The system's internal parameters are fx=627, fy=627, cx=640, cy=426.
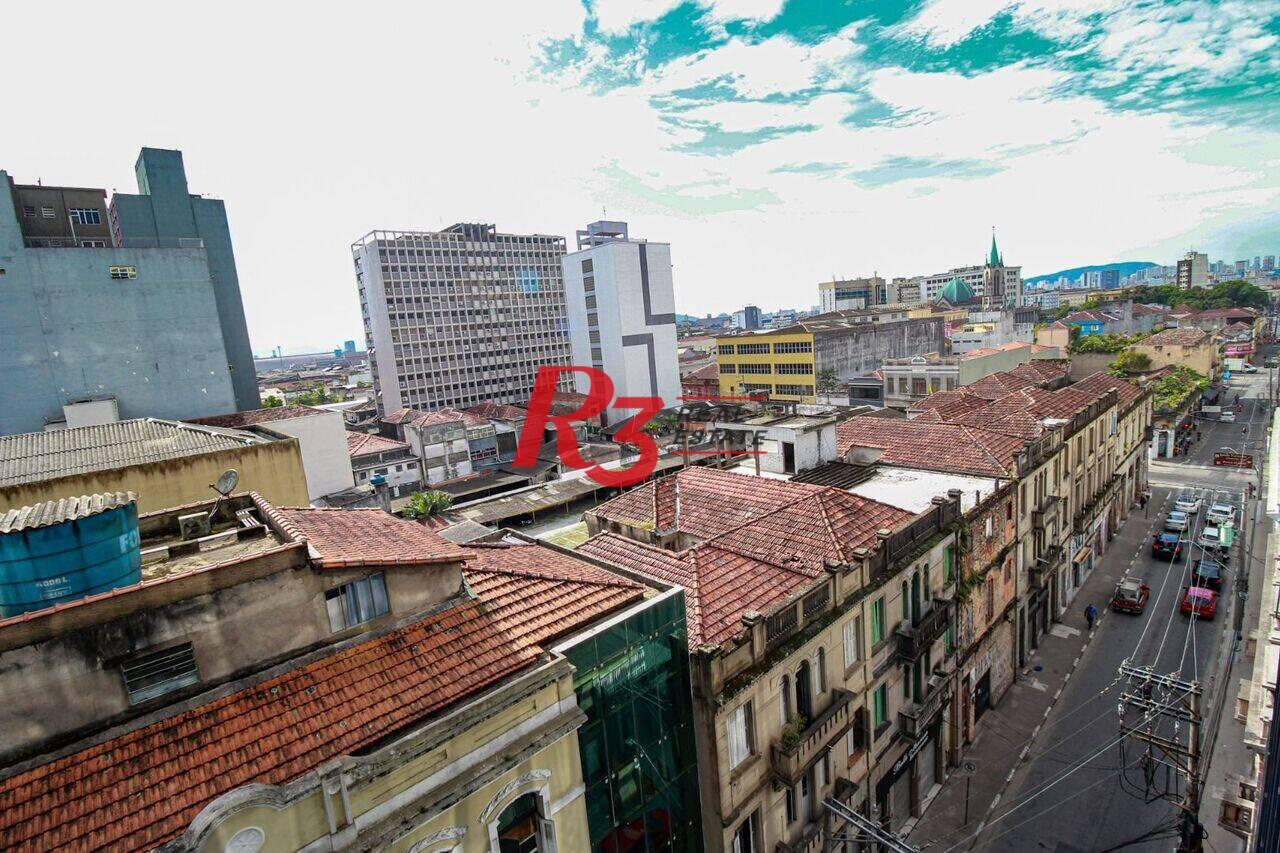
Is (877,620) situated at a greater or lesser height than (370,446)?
lesser

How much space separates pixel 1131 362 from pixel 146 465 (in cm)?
9353

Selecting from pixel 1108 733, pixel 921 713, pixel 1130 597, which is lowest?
pixel 1108 733

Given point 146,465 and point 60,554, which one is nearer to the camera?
point 60,554

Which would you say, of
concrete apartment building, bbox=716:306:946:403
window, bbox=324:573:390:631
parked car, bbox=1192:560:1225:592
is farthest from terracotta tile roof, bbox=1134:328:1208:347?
window, bbox=324:573:390:631

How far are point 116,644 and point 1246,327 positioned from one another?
173320 millimetres

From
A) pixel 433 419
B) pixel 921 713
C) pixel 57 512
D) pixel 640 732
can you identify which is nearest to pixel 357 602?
pixel 57 512

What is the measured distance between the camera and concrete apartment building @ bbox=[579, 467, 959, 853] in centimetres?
1564

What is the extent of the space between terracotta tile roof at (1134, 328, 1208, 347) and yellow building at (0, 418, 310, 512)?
100 metres

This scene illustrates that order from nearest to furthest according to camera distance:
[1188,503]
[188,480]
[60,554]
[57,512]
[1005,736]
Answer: [60,554], [57,512], [188,480], [1005,736], [1188,503]

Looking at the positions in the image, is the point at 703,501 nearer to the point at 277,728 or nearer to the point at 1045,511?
the point at 277,728

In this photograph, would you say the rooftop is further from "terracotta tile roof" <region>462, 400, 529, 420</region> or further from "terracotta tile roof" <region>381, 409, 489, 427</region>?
"terracotta tile roof" <region>462, 400, 529, 420</region>

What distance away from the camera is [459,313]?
352ft

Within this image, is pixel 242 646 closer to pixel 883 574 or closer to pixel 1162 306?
pixel 883 574

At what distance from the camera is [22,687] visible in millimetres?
8258
